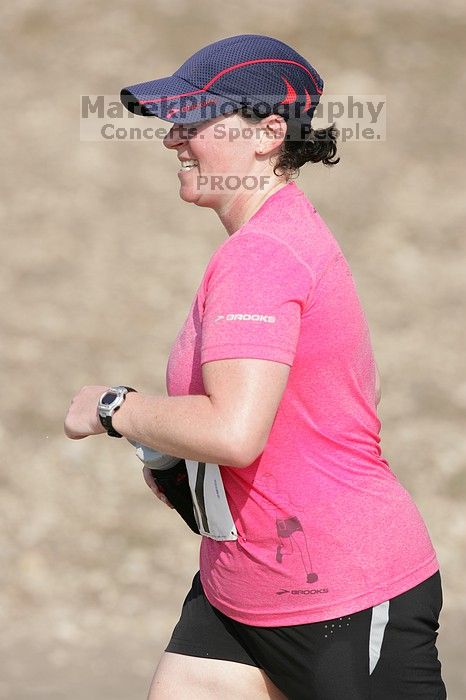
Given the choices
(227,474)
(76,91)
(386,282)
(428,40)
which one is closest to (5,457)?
(386,282)

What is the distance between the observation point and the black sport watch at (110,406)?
2.19 meters

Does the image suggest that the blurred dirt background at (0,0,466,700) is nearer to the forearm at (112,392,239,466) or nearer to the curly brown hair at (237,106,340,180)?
the forearm at (112,392,239,466)

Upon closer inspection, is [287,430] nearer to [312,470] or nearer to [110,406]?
[312,470]

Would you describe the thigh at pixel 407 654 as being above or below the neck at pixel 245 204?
below

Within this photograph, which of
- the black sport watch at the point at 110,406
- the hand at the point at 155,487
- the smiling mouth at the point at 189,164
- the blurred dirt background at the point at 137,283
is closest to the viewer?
the black sport watch at the point at 110,406

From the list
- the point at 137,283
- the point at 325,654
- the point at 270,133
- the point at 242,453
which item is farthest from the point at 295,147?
the point at 137,283

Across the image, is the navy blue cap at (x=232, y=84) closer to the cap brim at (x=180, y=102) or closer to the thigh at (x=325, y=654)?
the cap brim at (x=180, y=102)

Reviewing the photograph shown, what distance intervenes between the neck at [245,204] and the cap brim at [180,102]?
0.17 m

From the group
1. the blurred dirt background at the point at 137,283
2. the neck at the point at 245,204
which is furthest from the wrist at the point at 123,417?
the blurred dirt background at the point at 137,283

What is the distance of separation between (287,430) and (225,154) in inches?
22.8

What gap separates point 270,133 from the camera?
2.28 m

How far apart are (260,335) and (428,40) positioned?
28.2 ft

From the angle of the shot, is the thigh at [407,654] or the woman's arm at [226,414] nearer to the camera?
the woman's arm at [226,414]

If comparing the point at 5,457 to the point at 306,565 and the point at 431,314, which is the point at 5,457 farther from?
Result: the point at 306,565
